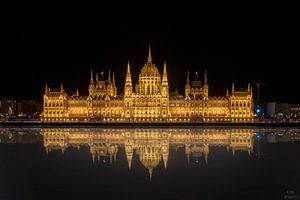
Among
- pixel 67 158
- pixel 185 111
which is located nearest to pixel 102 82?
pixel 185 111

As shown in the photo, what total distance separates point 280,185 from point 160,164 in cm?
755

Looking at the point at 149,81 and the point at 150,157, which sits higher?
the point at 149,81

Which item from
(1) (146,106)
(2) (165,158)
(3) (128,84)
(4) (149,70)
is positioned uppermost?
(4) (149,70)

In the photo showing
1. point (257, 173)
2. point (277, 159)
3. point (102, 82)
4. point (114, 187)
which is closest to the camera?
point (114, 187)

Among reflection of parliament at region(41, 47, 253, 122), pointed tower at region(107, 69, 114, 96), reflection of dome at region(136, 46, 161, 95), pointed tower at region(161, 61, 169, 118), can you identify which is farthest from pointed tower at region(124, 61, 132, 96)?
pointed tower at region(161, 61, 169, 118)

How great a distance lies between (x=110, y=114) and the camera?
9381 cm

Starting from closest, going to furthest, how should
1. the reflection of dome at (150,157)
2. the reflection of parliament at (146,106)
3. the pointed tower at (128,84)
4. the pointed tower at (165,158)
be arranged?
the reflection of dome at (150,157) < the pointed tower at (165,158) < the reflection of parliament at (146,106) < the pointed tower at (128,84)

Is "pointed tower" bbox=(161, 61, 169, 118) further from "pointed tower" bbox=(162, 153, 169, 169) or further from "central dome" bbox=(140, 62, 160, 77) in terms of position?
"pointed tower" bbox=(162, 153, 169, 169)

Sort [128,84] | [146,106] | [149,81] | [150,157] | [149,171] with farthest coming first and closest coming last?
[149,81] < [128,84] < [146,106] < [150,157] < [149,171]

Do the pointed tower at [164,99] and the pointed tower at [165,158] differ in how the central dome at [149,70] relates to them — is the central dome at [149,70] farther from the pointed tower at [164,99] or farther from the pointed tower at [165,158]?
the pointed tower at [165,158]

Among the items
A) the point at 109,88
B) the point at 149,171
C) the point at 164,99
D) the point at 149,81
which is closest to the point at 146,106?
the point at 164,99

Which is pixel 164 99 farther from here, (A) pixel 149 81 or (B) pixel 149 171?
(B) pixel 149 171

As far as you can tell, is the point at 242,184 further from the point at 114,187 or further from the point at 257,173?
the point at 114,187

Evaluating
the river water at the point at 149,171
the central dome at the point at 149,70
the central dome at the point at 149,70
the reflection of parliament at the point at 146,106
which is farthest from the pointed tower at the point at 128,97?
the river water at the point at 149,171
